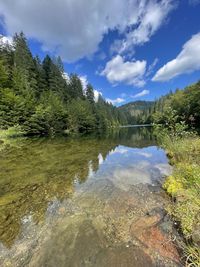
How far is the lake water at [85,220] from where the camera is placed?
3.91 m

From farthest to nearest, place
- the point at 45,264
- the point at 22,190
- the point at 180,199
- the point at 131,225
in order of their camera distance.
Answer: the point at 22,190 < the point at 180,199 < the point at 131,225 < the point at 45,264

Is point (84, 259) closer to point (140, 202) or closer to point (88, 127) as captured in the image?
point (140, 202)

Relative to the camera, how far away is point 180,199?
18.9 ft

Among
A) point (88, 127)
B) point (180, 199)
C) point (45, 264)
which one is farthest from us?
point (88, 127)

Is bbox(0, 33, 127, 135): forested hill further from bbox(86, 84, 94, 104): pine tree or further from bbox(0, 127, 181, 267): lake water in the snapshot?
bbox(0, 127, 181, 267): lake water

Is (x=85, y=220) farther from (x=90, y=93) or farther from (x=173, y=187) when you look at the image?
(x=90, y=93)

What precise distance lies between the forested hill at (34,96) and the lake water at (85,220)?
19.7 metres

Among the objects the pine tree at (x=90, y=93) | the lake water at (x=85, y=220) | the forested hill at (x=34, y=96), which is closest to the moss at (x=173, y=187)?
the lake water at (x=85, y=220)

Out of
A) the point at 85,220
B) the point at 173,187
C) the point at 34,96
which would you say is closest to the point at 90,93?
the point at 34,96

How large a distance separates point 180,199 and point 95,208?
8.56 ft

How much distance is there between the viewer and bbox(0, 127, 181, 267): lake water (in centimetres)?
391

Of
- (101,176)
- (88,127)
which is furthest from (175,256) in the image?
(88,127)

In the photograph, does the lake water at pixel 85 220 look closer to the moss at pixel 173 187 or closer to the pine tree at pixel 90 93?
the moss at pixel 173 187

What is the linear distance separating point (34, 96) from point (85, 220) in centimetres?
3528
